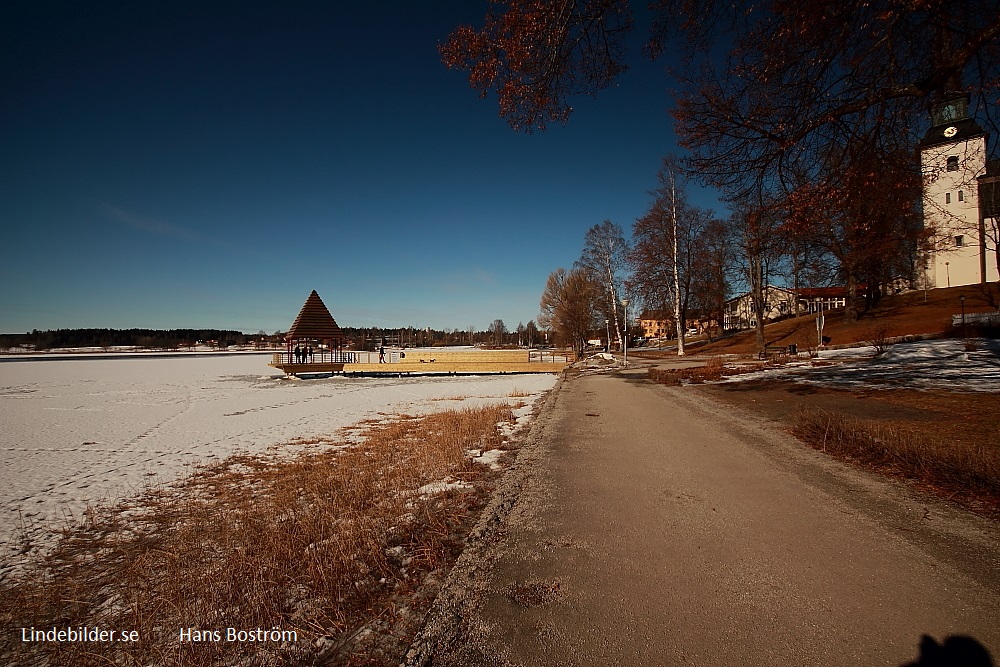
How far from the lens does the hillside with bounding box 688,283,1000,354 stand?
89.4 ft

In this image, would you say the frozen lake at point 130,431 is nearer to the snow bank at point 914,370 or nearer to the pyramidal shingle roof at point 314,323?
the snow bank at point 914,370

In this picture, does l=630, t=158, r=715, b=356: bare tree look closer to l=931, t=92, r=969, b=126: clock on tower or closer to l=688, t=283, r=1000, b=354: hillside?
l=688, t=283, r=1000, b=354: hillside

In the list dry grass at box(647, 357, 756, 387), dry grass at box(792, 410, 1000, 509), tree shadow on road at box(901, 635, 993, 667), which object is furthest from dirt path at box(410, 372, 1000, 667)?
dry grass at box(647, 357, 756, 387)

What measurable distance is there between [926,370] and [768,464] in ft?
39.5

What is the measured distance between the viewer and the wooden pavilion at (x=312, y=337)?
123 ft

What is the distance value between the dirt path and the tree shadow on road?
0.16 feet

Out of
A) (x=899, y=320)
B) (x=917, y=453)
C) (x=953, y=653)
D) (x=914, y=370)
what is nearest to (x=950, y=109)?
(x=917, y=453)

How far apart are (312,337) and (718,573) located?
39.9m

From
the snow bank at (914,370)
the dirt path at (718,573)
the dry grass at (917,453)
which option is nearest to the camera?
the dirt path at (718,573)

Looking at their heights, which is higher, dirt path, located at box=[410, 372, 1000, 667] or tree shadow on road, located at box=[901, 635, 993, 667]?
tree shadow on road, located at box=[901, 635, 993, 667]

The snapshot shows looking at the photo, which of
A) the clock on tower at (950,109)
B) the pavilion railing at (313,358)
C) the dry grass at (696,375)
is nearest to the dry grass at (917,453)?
the clock on tower at (950,109)

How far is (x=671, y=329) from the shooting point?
230 ft

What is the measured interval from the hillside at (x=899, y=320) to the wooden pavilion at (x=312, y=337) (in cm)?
3217

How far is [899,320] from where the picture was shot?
30000mm
